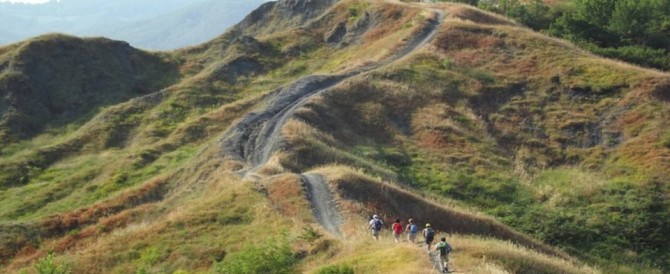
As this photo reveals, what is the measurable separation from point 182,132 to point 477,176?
102 ft

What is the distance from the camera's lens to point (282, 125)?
204 ft

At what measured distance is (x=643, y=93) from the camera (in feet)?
225

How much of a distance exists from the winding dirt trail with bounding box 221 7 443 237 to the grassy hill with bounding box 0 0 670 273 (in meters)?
0.82

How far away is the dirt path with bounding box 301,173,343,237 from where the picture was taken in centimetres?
3940

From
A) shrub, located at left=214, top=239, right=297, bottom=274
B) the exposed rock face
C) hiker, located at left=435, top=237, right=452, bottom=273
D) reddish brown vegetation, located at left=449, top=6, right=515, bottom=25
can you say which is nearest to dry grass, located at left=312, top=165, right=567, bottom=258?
shrub, located at left=214, top=239, right=297, bottom=274

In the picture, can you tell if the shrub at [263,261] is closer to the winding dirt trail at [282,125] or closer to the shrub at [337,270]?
the shrub at [337,270]

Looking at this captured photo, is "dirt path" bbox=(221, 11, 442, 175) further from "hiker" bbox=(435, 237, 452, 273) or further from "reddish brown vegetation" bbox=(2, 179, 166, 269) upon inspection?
"hiker" bbox=(435, 237, 452, 273)

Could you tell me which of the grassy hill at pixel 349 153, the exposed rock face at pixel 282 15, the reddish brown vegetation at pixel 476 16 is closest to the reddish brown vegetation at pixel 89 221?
the grassy hill at pixel 349 153

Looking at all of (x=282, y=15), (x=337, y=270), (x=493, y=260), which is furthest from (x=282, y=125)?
(x=282, y=15)

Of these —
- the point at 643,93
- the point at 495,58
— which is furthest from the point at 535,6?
the point at 643,93

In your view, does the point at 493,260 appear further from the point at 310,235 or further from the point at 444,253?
the point at 310,235

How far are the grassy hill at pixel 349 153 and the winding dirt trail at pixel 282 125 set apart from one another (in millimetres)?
817

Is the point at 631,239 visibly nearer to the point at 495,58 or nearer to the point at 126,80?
the point at 495,58

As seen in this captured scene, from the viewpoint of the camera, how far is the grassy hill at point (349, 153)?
3988cm
